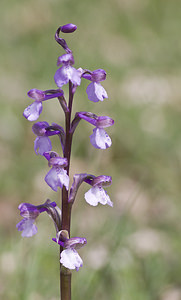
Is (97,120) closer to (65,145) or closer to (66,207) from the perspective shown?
(65,145)

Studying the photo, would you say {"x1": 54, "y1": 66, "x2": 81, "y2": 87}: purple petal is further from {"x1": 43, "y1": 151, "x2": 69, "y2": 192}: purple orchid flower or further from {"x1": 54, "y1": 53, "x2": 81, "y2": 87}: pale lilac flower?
{"x1": 43, "y1": 151, "x2": 69, "y2": 192}: purple orchid flower

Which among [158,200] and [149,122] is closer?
[158,200]

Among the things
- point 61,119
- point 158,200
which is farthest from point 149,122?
point 158,200

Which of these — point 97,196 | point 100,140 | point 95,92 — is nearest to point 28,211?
point 97,196

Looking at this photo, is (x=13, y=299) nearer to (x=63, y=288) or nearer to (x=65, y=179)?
(x=63, y=288)

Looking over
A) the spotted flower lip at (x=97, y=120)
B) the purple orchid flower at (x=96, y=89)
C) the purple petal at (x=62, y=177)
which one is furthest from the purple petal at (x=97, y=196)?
the purple orchid flower at (x=96, y=89)

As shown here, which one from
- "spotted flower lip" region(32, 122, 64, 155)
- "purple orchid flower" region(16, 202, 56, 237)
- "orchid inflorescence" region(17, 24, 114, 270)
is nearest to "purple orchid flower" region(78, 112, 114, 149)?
"orchid inflorescence" region(17, 24, 114, 270)
